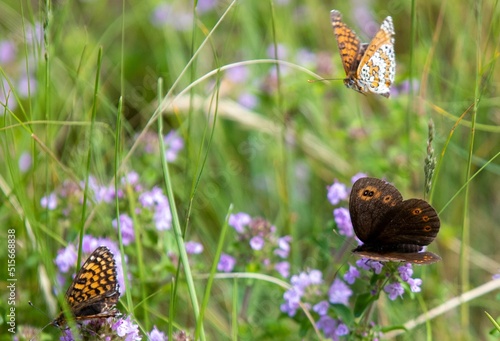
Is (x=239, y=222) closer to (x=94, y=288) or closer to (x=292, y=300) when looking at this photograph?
(x=292, y=300)

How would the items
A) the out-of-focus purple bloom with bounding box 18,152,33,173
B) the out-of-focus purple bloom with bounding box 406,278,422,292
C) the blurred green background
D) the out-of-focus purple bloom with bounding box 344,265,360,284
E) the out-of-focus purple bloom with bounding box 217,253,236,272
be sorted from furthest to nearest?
the out-of-focus purple bloom with bounding box 18,152,33,173
the blurred green background
the out-of-focus purple bloom with bounding box 217,253,236,272
the out-of-focus purple bloom with bounding box 344,265,360,284
the out-of-focus purple bloom with bounding box 406,278,422,292

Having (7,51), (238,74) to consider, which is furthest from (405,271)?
(7,51)

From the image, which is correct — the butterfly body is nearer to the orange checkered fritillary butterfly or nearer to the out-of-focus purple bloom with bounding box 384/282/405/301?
the out-of-focus purple bloom with bounding box 384/282/405/301

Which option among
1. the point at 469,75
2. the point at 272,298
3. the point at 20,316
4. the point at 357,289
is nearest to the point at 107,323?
the point at 20,316

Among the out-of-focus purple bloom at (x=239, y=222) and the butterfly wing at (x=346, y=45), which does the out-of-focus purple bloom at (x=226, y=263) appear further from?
the butterfly wing at (x=346, y=45)

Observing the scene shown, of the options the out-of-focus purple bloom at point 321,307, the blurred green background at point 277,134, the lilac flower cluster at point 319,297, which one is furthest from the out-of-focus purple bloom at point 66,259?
the out-of-focus purple bloom at point 321,307

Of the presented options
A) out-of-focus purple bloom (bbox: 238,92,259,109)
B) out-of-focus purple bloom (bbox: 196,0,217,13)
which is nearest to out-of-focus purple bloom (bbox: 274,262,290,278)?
out-of-focus purple bloom (bbox: 238,92,259,109)
